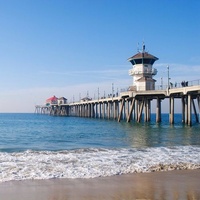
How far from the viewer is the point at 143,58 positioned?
4788 centimetres

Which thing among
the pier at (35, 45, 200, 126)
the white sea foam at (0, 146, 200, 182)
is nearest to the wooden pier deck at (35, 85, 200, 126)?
the pier at (35, 45, 200, 126)

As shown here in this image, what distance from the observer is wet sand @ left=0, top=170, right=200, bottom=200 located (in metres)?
7.41

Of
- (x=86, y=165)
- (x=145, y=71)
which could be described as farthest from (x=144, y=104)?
(x=86, y=165)

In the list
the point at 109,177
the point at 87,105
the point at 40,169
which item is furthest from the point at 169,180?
the point at 87,105

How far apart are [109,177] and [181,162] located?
3.99 m

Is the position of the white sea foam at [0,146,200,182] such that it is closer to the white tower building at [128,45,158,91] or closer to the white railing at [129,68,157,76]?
the white tower building at [128,45,158,91]

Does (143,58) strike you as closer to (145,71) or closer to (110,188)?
(145,71)

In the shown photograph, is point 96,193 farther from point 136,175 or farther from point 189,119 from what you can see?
point 189,119

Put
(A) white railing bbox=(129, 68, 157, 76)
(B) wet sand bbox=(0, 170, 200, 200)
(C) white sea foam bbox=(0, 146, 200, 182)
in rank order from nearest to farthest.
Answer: (B) wet sand bbox=(0, 170, 200, 200) < (C) white sea foam bbox=(0, 146, 200, 182) < (A) white railing bbox=(129, 68, 157, 76)

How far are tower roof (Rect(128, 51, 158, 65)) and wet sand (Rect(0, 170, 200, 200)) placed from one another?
128 ft

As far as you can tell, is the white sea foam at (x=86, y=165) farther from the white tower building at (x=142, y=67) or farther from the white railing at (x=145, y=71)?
the white railing at (x=145, y=71)

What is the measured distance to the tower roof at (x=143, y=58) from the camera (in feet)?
157

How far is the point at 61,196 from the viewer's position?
7.48 metres

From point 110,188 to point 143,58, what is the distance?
134 ft
